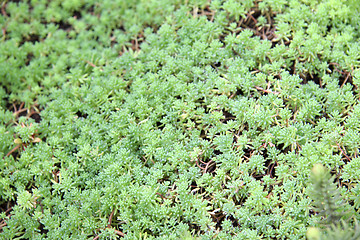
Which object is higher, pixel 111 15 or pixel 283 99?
pixel 111 15

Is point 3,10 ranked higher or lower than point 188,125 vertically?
higher

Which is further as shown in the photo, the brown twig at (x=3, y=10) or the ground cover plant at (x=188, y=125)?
the brown twig at (x=3, y=10)

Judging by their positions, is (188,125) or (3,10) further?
(3,10)

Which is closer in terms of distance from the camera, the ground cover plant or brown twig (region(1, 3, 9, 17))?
the ground cover plant

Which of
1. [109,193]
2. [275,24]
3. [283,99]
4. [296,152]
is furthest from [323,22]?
[109,193]

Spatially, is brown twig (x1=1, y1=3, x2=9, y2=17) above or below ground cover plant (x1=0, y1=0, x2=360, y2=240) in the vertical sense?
above

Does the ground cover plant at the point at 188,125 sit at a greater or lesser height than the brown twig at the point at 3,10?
lesser

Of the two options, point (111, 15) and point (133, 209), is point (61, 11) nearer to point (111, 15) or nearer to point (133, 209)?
point (111, 15)

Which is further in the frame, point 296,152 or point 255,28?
point 255,28
